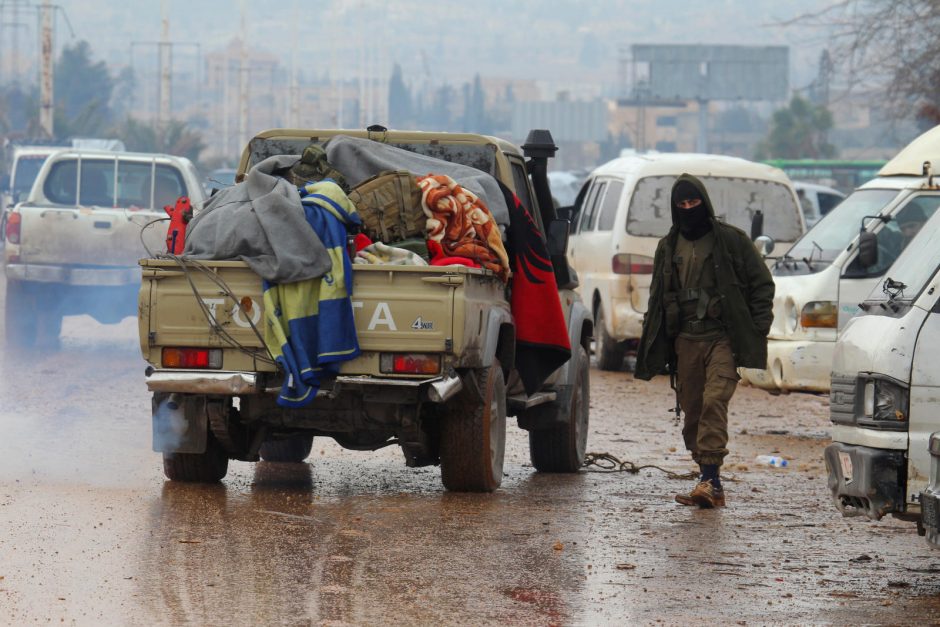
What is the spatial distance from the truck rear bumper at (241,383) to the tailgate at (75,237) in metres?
9.04

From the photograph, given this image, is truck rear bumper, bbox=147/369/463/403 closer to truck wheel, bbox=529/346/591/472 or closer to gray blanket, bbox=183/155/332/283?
gray blanket, bbox=183/155/332/283

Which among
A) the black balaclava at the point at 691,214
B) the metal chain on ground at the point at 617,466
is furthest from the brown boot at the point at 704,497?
the black balaclava at the point at 691,214

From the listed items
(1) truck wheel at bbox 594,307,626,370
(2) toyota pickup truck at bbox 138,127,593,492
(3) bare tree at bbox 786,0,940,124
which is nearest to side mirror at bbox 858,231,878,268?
(2) toyota pickup truck at bbox 138,127,593,492

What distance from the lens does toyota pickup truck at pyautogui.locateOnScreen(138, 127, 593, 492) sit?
894cm

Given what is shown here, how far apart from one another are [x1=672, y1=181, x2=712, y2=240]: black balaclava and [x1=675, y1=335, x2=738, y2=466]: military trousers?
1.96 ft

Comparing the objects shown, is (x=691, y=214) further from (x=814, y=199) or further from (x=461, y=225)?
(x=814, y=199)

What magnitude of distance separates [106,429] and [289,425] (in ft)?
10.9

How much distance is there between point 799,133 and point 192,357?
93.1 m

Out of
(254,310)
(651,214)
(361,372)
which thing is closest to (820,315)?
(651,214)

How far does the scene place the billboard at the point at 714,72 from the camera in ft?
381

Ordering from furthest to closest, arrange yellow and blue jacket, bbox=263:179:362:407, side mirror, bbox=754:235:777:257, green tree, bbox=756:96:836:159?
green tree, bbox=756:96:836:159 < side mirror, bbox=754:235:777:257 < yellow and blue jacket, bbox=263:179:362:407

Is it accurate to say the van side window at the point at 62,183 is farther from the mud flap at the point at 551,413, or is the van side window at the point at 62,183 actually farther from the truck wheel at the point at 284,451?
the mud flap at the point at 551,413

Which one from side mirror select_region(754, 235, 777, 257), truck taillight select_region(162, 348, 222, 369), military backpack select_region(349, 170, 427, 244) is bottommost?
truck taillight select_region(162, 348, 222, 369)

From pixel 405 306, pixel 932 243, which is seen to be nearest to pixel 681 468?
pixel 405 306
